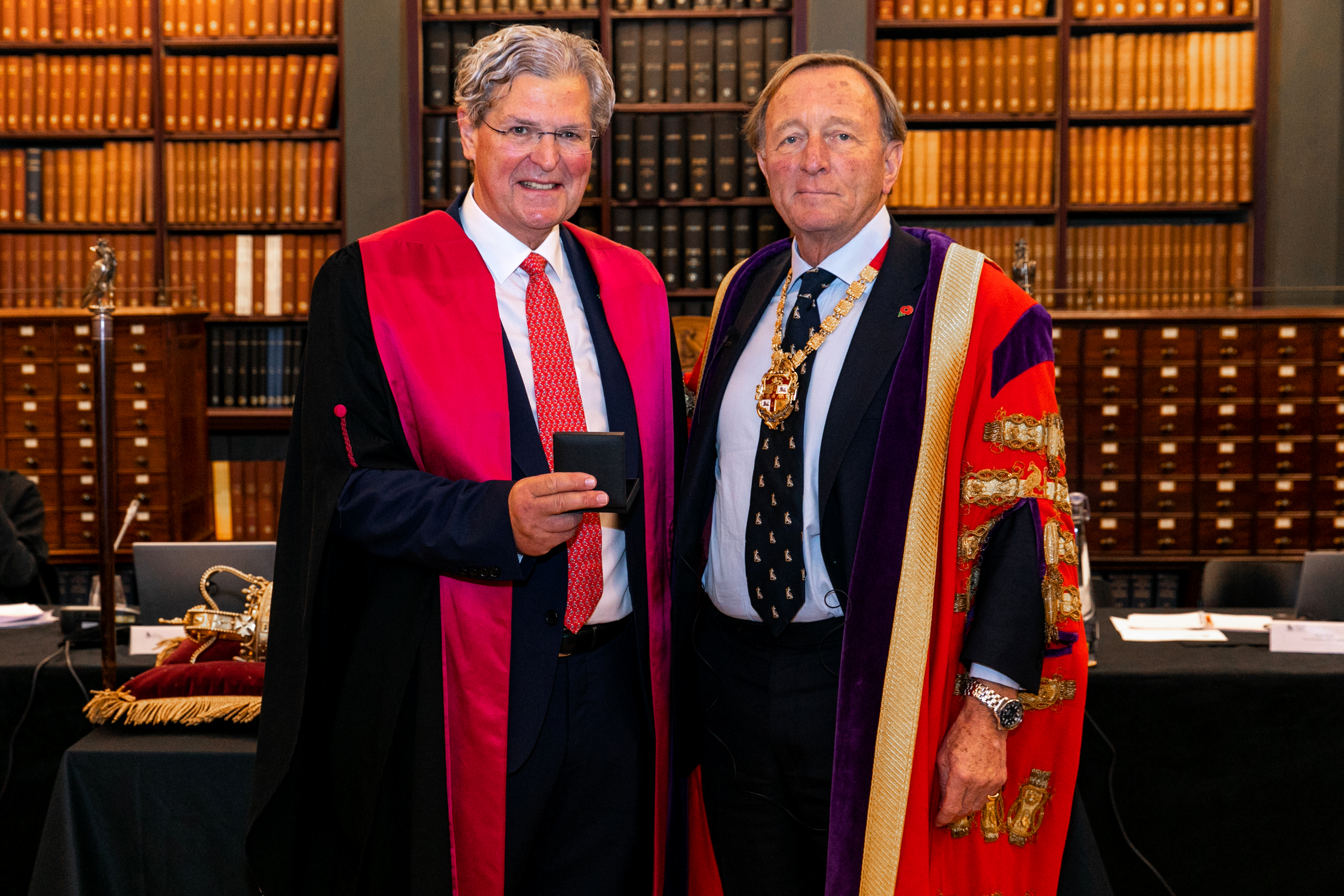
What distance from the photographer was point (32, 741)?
2.35 m

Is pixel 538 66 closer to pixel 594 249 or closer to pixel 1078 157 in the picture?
pixel 594 249

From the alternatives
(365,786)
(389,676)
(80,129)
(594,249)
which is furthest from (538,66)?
(80,129)

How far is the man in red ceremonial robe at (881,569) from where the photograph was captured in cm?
151

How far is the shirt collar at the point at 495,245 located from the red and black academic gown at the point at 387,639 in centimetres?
8

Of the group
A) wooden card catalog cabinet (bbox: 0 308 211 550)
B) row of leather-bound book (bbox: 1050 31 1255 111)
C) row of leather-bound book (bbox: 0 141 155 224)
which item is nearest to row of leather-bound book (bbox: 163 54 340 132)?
row of leather-bound book (bbox: 0 141 155 224)

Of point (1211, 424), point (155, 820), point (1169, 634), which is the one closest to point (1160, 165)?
point (1211, 424)

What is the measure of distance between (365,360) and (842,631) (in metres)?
0.77

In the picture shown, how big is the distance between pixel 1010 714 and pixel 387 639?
0.85m

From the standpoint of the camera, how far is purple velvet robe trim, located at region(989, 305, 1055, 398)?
1519 mm

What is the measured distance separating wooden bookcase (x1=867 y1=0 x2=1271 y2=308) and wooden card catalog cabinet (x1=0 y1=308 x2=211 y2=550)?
340cm

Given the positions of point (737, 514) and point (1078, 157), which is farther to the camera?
point (1078, 157)

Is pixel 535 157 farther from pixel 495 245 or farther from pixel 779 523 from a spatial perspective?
pixel 779 523

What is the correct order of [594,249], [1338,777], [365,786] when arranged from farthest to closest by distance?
[1338,777] → [594,249] → [365,786]

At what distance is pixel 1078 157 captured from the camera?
520cm
